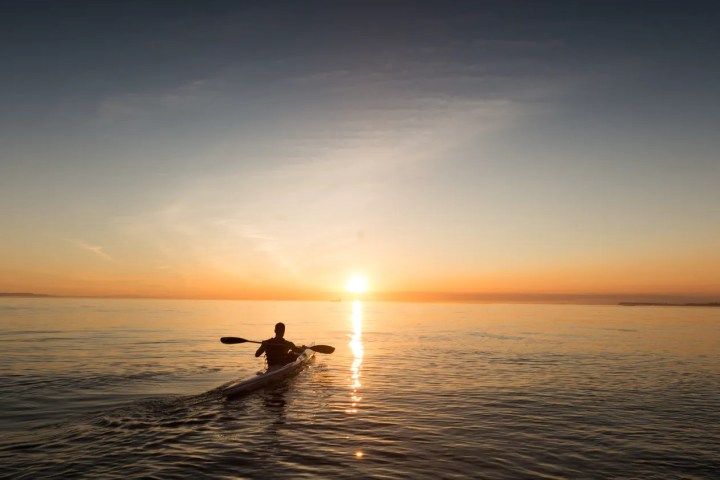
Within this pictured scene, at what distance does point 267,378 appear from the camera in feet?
75.4

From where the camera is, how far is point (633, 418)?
17094 mm

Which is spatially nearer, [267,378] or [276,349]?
[267,378]

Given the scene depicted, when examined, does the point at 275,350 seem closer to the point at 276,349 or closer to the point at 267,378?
the point at 276,349

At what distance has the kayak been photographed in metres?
20.0

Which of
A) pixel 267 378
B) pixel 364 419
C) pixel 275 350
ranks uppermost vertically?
pixel 275 350

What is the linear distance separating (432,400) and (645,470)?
954 centimetres

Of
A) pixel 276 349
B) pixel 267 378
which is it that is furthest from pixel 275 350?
pixel 267 378

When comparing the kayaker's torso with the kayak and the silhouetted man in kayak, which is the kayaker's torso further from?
the kayak

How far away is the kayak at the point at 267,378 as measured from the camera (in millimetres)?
19998

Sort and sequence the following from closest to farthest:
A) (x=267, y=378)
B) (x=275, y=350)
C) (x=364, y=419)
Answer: (x=364, y=419)
(x=267, y=378)
(x=275, y=350)

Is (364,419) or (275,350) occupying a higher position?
(275,350)

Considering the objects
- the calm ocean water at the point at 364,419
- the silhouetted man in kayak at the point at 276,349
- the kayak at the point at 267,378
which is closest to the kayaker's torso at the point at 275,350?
the silhouetted man in kayak at the point at 276,349

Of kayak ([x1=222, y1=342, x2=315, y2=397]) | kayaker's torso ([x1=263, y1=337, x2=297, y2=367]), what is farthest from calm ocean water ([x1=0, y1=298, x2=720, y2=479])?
kayaker's torso ([x1=263, y1=337, x2=297, y2=367])

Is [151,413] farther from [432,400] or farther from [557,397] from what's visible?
[557,397]
